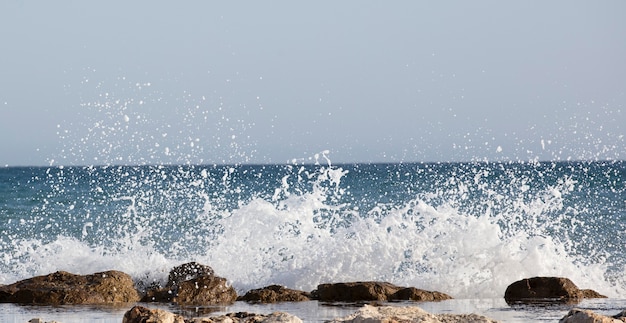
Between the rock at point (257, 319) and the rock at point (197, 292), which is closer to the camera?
the rock at point (257, 319)

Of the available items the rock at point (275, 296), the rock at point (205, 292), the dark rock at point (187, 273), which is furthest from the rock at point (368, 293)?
the dark rock at point (187, 273)

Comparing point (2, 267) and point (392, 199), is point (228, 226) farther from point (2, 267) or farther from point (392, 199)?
point (392, 199)

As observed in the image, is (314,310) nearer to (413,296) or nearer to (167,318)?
(413,296)

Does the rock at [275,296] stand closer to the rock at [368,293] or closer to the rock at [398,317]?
the rock at [368,293]

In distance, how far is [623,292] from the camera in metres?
13.0

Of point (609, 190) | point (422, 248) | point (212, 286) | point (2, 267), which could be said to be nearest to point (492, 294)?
point (422, 248)

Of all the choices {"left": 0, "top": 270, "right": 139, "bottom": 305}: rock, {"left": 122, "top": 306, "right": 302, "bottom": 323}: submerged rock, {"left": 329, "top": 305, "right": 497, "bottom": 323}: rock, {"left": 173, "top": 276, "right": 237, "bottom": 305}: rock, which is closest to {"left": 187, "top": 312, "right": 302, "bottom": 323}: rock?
{"left": 122, "top": 306, "right": 302, "bottom": 323}: submerged rock

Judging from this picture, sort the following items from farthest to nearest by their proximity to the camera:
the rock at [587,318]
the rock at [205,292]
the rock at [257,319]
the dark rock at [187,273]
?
1. the dark rock at [187,273]
2. the rock at [205,292]
3. the rock at [257,319]
4. the rock at [587,318]

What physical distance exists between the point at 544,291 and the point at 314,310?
8.13 feet

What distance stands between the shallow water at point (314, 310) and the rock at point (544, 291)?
0.21 metres

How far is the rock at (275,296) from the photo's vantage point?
35.4 feet

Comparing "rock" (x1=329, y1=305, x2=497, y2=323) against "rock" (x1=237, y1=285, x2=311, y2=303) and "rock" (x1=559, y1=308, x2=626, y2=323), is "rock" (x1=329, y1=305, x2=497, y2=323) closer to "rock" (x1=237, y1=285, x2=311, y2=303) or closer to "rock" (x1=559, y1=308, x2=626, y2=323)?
"rock" (x1=559, y1=308, x2=626, y2=323)

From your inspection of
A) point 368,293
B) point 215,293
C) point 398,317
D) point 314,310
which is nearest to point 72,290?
point 215,293

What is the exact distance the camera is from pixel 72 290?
10.8m
